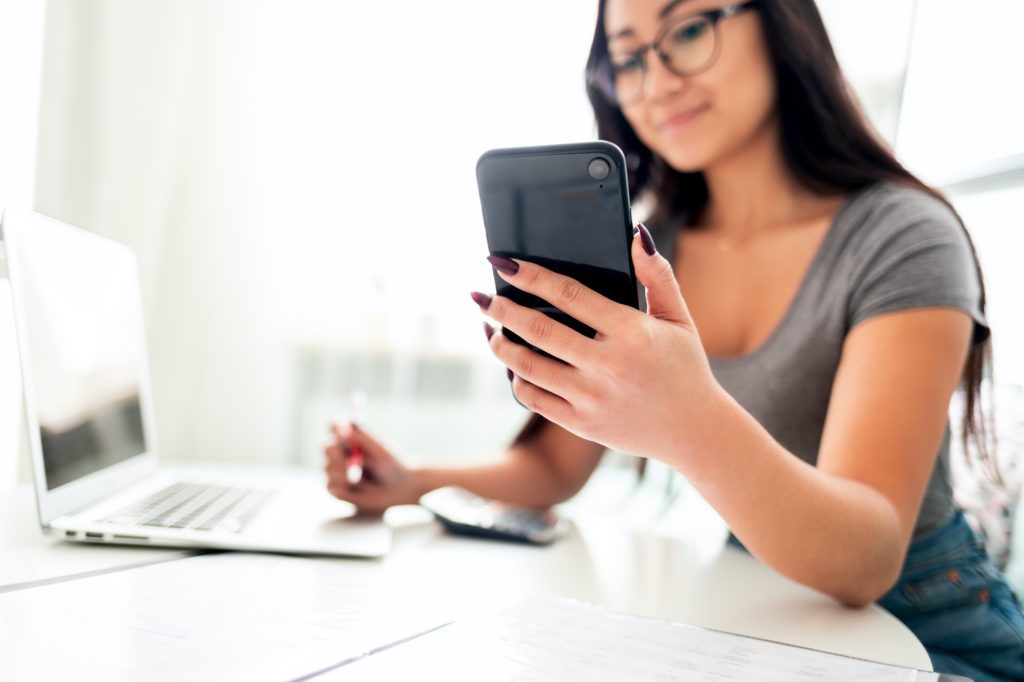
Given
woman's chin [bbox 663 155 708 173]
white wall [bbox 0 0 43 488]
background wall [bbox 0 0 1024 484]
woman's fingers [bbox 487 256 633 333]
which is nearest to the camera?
woman's fingers [bbox 487 256 633 333]

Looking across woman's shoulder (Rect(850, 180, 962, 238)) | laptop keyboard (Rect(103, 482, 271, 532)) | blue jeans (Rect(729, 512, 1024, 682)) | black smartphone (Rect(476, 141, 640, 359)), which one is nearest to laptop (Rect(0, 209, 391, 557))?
laptop keyboard (Rect(103, 482, 271, 532))

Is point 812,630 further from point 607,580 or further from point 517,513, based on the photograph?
point 517,513

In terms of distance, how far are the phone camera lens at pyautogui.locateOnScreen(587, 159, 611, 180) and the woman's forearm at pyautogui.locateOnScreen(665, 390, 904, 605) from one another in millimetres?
193

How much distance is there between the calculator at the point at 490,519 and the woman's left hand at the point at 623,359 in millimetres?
272

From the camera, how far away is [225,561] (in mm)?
649

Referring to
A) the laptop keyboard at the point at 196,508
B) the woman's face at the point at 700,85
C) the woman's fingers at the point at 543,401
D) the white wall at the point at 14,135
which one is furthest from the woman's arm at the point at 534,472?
the white wall at the point at 14,135

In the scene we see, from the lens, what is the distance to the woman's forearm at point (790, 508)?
0.55 meters

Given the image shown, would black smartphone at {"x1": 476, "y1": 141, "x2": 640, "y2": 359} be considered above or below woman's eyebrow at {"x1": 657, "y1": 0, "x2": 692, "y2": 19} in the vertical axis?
below

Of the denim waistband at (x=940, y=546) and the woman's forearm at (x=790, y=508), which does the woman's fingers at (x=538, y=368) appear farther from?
the denim waistband at (x=940, y=546)

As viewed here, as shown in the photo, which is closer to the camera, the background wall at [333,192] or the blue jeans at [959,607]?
the blue jeans at [959,607]

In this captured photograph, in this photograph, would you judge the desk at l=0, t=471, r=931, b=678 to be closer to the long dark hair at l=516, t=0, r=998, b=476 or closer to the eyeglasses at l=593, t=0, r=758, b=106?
the long dark hair at l=516, t=0, r=998, b=476

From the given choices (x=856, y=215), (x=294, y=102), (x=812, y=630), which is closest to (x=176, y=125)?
(x=294, y=102)

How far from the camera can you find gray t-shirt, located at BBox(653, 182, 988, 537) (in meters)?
0.76

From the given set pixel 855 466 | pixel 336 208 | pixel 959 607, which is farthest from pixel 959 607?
pixel 336 208
